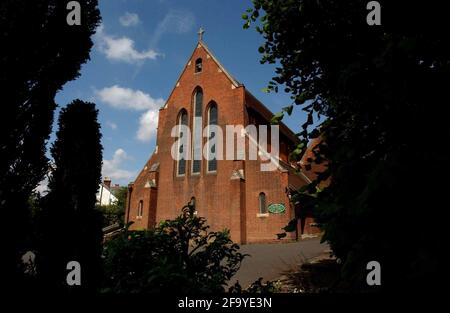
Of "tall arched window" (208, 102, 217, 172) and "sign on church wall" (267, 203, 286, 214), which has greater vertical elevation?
"tall arched window" (208, 102, 217, 172)

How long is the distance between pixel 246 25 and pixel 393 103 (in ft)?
11.7

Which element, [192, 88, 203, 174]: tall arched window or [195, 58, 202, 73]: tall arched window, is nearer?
[192, 88, 203, 174]: tall arched window

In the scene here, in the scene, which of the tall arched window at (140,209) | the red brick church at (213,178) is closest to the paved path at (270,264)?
the red brick church at (213,178)

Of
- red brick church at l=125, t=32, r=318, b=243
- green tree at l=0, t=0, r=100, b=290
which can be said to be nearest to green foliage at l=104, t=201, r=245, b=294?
green tree at l=0, t=0, r=100, b=290

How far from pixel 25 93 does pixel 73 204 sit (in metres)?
2.20

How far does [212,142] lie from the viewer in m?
23.6

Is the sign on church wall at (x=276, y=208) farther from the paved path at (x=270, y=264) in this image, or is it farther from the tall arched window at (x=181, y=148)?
the tall arched window at (x=181, y=148)

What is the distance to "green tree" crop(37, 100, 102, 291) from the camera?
16.4 feet

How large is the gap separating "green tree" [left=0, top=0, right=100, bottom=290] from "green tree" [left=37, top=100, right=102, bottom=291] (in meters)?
0.34

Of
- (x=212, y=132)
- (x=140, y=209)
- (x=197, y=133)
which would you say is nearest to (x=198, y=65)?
(x=197, y=133)

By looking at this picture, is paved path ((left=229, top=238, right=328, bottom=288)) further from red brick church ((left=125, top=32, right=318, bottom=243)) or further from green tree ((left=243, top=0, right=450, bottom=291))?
green tree ((left=243, top=0, right=450, bottom=291))

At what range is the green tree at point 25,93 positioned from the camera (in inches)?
200

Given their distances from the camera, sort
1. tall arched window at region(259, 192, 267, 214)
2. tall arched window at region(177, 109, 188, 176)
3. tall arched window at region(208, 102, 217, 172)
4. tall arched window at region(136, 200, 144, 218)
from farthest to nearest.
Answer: tall arched window at region(136, 200, 144, 218) → tall arched window at region(177, 109, 188, 176) → tall arched window at region(208, 102, 217, 172) → tall arched window at region(259, 192, 267, 214)

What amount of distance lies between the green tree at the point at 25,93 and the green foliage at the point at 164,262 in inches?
73.0
